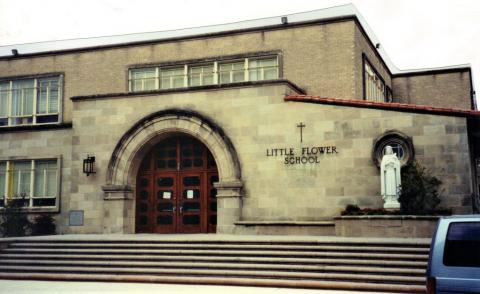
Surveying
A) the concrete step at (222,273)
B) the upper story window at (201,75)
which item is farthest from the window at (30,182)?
the concrete step at (222,273)

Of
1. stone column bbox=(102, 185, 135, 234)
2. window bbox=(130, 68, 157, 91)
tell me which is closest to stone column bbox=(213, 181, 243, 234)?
stone column bbox=(102, 185, 135, 234)

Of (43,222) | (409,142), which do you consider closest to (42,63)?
(43,222)

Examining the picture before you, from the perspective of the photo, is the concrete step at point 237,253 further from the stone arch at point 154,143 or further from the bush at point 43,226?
the bush at point 43,226

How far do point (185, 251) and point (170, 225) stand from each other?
574 cm

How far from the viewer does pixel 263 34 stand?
2406 cm

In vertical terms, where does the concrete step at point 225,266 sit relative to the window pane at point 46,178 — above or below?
below

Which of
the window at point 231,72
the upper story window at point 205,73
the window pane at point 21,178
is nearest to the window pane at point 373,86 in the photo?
the upper story window at point 205,73

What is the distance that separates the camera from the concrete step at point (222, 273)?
1335 cm


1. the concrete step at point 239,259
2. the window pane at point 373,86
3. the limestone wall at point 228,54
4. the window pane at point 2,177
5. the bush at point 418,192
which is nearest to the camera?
the concrete step at point 239,259

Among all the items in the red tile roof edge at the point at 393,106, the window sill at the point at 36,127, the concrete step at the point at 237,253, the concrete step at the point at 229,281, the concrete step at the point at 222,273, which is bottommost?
the concrete step at the point at 229,281

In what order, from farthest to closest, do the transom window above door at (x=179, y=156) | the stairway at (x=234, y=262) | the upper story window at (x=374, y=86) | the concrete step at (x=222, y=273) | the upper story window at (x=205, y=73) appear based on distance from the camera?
the upper story window at (x=374, y=86), the upper story window at (x=205, y=73), the transom window above door at (x=179, y=156), the stairway at (x=234, y=262), the concrete step at (x=222, y=273)

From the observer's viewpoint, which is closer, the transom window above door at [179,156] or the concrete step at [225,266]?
the concrete step at [225,266]

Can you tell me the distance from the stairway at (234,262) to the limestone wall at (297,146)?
9.89ft

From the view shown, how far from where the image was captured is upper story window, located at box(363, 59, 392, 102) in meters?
25.1
